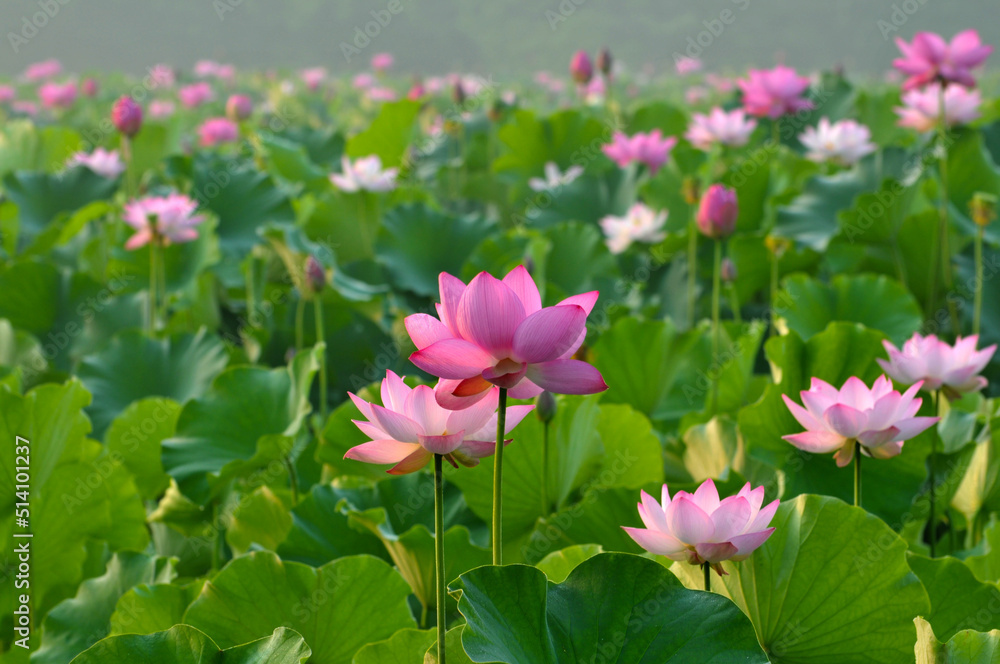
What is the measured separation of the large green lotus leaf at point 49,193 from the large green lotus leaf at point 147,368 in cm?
97

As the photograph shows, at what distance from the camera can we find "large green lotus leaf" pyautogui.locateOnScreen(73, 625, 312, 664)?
54 centimetres

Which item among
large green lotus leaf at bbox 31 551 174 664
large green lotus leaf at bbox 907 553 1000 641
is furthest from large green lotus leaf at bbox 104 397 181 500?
→ large green lotus leaf at bbox 907 553 1000 641

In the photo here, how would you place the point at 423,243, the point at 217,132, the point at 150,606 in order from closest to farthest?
the point at 150,606 → the point at 423,243 → the point at 217,132

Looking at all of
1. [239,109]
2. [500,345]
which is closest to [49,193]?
[239,109]

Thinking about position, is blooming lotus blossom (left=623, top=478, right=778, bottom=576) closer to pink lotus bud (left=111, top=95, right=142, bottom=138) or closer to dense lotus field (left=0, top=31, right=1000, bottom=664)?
dense lotus field (left=0, top=31, right=1000, bottom=664)

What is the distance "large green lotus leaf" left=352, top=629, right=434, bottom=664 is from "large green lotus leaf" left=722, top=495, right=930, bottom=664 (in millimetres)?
215

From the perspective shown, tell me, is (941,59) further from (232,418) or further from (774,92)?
(232,418)

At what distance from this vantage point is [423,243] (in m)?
1.80

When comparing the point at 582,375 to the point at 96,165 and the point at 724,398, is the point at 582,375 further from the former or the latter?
the point at 96,165

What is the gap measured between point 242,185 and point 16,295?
0.54 meters

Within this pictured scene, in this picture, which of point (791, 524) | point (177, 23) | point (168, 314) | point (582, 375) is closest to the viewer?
point (582, 375)

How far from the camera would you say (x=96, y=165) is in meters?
2.20

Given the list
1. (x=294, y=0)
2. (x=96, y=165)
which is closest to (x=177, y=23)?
(x=294, y=0)

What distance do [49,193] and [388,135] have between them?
902 mm
